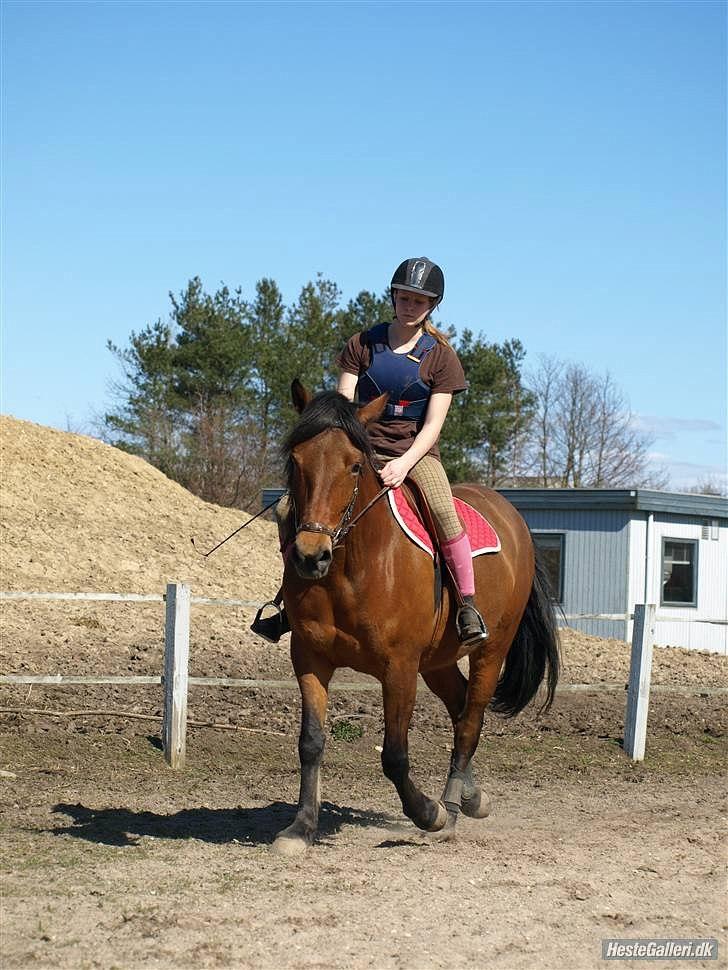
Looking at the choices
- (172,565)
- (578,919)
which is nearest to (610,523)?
(172,565)

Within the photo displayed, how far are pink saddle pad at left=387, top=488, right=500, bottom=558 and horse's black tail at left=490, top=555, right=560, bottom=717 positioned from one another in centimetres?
117

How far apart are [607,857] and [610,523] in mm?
16319

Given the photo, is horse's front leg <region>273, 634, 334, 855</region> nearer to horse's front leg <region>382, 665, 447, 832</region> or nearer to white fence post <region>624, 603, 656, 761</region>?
horse's front leg <region>382, 665, 447, 832</region>

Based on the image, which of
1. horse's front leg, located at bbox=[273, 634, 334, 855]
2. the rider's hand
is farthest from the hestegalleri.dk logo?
the rider's hand

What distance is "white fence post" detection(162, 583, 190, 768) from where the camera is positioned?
28.9 ft

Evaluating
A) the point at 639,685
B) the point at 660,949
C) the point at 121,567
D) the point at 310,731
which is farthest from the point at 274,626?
the point at 121,567

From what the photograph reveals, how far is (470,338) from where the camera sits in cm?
3869

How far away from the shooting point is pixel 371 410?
5.84 m

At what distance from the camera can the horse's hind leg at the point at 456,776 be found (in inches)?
272

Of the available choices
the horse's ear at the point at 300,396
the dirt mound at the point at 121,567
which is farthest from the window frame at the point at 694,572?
the horse's ear at the point at 300,396

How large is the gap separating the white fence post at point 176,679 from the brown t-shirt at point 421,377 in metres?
3.04

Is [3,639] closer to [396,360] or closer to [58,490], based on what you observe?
[58,490]

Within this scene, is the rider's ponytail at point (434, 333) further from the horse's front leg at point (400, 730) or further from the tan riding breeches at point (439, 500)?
the horse's front leg at point (400, 730)

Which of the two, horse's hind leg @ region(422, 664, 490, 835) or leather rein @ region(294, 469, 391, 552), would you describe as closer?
leather rein @ region(294, 469, 391, 552)
